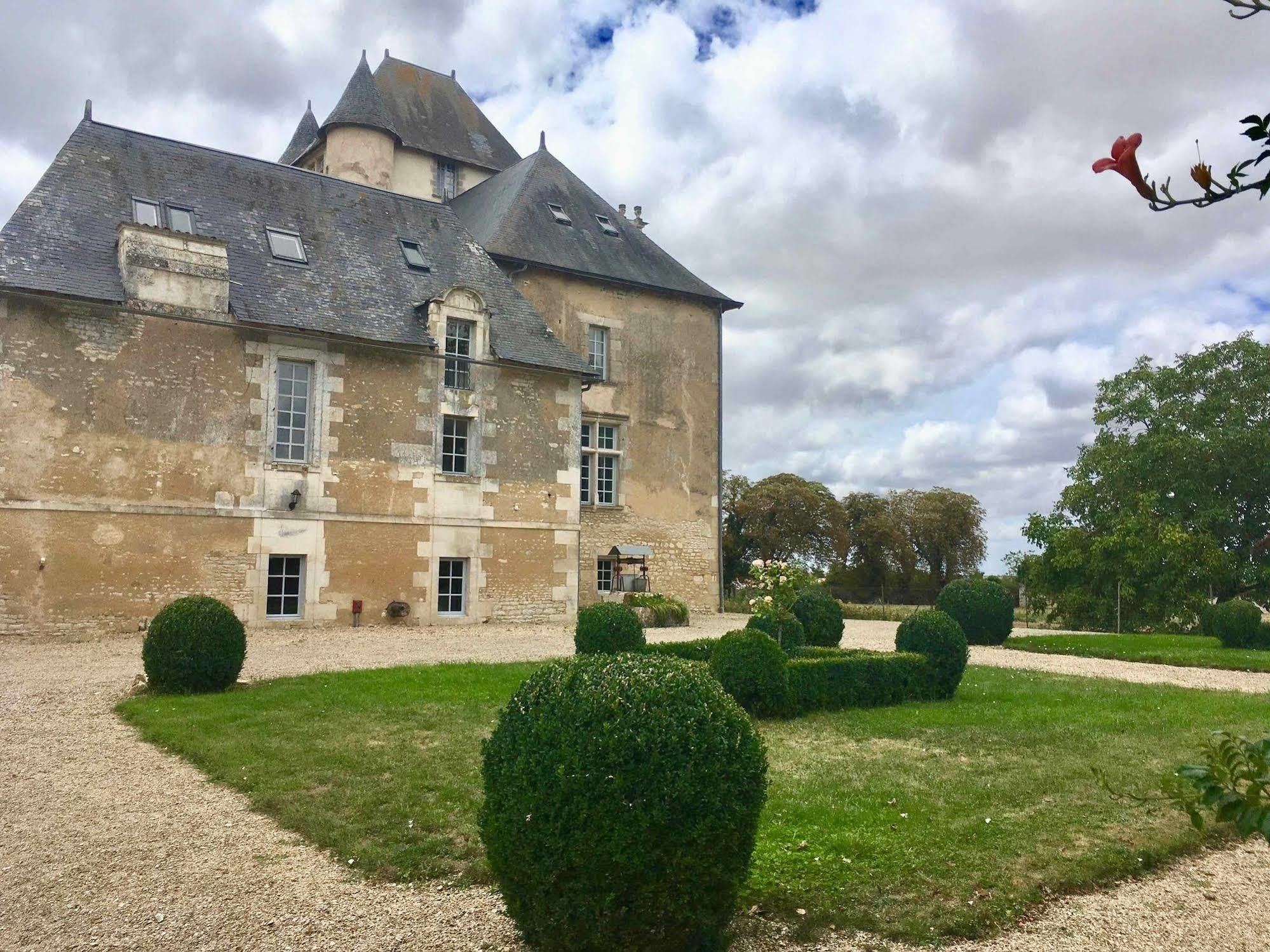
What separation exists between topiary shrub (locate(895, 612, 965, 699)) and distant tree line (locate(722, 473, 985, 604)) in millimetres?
26423

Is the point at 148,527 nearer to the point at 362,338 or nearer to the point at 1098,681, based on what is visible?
the point at 362,338

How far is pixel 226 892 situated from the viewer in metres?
4.29

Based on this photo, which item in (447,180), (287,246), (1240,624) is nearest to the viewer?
(1240,624)

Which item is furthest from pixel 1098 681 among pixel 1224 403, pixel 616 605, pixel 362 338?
pixel 1224 403

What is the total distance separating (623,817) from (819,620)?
37.9ft

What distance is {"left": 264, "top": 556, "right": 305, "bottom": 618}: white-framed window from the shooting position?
1544 cm

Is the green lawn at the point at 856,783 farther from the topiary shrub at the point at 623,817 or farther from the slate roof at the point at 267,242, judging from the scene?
the slate roof at the point at 267,242

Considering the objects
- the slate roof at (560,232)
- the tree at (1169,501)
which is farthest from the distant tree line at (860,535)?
the slate roof at (560,232)

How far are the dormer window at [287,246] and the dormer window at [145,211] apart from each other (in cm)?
184

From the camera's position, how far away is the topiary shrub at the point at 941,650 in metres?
9.91

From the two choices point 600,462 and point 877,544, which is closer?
point 600,462

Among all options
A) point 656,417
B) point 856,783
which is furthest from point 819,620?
point 656,417

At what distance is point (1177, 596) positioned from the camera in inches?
824

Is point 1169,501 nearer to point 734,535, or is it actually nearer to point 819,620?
point 819,620
